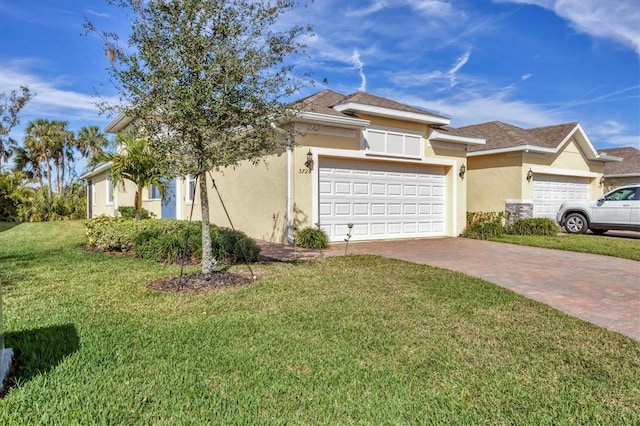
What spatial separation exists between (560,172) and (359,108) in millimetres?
10762

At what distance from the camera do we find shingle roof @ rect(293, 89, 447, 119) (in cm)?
1143

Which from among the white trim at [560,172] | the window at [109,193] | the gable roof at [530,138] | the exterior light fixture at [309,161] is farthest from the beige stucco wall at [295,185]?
the window at [109,193]

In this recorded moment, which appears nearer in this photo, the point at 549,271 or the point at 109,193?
the point at 549,271

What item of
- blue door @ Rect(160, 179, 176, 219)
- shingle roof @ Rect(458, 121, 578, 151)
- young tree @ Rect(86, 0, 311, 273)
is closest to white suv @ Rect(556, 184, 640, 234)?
shingle roof @ Rect(458, 121, 578, 151)

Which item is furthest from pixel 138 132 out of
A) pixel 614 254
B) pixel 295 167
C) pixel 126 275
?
pixel 614 254

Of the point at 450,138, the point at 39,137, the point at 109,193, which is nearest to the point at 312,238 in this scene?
the point at 450,138

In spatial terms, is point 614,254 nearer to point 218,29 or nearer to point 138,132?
point 218,29

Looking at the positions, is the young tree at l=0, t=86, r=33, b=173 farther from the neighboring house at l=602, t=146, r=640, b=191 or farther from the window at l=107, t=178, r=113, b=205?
the neighboring house at l=602, t=146, r=640, b=191

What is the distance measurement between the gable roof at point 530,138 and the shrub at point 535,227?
2833 millimetres

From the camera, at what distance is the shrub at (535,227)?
555 inches

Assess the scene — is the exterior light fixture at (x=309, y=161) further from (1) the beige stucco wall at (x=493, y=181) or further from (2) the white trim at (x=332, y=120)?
(1) the beige stucco wall at (x=493, y=181)

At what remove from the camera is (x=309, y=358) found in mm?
3545

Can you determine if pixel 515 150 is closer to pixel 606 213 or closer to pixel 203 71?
pixel 606 213

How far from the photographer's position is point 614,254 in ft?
31.6
